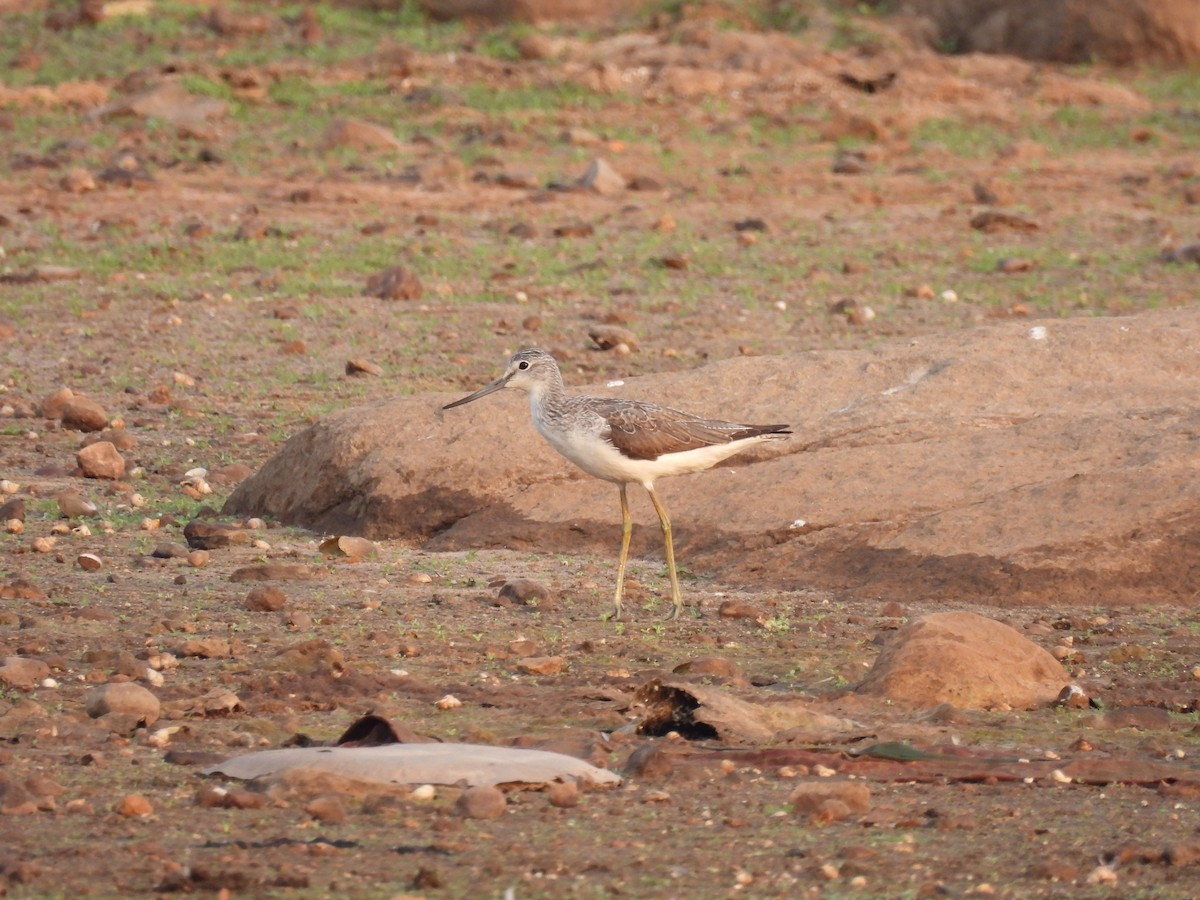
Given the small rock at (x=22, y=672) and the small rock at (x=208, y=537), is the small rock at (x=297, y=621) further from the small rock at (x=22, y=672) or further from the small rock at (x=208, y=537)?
the small rock at (x=208, y=537)

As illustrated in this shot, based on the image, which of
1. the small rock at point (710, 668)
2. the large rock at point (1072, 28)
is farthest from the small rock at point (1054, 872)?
the large rock at point (1072, 28)

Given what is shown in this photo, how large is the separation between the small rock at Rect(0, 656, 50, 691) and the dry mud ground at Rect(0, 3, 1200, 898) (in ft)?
0.21

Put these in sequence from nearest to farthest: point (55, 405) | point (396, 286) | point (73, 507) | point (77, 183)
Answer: point (73, 507) → point (55, 405) → point (396, 286) → point (77, 183)

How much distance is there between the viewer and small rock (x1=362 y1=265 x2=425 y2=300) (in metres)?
11.9

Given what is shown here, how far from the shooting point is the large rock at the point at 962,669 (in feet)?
17.8

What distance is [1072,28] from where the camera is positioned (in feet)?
65.4

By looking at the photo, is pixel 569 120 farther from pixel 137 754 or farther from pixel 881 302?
pixel 137 754

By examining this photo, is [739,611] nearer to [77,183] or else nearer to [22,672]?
[22,672]

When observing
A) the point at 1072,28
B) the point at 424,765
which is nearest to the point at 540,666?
the point at 424,765

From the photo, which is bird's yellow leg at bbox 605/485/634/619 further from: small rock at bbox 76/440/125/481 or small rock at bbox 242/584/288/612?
small rock at bbox 76/440/125/481

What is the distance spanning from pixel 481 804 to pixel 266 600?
7.21ft

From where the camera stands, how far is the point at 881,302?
12250 millimetres

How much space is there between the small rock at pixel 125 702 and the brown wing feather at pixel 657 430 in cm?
205

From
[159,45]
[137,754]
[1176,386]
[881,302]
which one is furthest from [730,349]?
[159,45]
